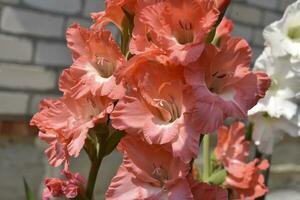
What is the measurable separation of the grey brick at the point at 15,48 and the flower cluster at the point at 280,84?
88 centimetres

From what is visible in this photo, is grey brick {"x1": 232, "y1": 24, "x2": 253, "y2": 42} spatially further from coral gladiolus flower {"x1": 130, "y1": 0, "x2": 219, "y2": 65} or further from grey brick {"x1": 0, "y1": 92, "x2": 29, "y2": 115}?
coral gladiolus flower {"x1": 130, "y1": 0, "x2": 219, "y2": 65}

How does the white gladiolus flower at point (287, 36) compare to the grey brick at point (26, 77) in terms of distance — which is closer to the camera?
the white gladiolus flower at point (287, 36)

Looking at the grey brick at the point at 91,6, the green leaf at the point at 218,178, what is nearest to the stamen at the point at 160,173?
the green leaf at the point at 218,178

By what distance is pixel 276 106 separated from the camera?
1024 mm

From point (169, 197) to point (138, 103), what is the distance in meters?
0.11

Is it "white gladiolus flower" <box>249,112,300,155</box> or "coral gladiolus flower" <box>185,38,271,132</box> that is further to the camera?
"white gladiolus flower" <box>249,112,300,155</box>

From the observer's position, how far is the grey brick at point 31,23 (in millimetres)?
1609

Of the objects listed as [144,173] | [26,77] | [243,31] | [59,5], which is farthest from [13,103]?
[144,173]

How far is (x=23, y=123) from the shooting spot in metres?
1.72

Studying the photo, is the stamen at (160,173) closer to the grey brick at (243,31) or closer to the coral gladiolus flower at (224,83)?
the coral gladiolus flower at (224,83)

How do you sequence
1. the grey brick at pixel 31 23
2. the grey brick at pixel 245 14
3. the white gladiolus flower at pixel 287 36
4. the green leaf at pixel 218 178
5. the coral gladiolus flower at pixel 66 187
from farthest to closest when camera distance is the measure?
1. the grey brick at pixel 245 14
2. the grey brick at pixel 31 23
3. the white gladiolus flower at pixel 287 36
4. the green leaf at pixel 218 178
5. the coral gladiolus flower at pixel 66 187

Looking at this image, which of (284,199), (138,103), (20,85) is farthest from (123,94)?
(284,199)

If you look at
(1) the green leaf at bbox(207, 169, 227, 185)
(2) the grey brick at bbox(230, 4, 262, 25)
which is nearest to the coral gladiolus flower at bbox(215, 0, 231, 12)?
(1) the green leaf at bbox(207, 169, 227, 185)

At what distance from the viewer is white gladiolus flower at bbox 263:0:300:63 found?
3.23 feet
